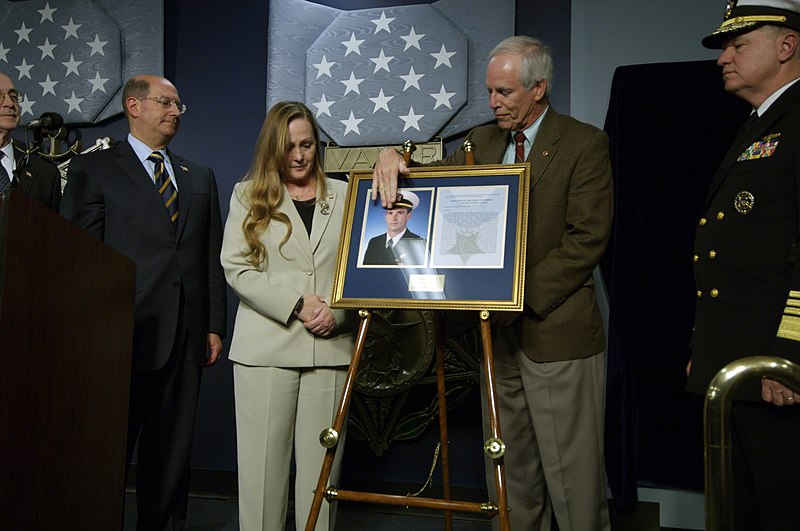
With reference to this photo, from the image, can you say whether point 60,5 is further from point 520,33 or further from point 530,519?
point 530,519

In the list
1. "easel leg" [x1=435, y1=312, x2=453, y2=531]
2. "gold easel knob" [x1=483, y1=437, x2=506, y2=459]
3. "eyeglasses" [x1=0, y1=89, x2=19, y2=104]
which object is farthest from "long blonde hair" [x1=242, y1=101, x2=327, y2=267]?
"eyeglasses" [x1=0, y1=89, x2=19, y2=104]

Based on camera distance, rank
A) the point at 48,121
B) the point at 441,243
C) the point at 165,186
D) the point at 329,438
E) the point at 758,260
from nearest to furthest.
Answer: the point at 758,260
the point at 329,438
the point at 441,243
the point at 165,186
the point at 48,121

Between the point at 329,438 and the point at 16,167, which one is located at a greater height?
the point at 16,167

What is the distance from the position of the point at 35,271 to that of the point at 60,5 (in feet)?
9.67

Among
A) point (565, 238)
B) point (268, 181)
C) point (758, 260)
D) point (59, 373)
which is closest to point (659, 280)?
point (565, 238)

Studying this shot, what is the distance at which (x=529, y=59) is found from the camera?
235 cm

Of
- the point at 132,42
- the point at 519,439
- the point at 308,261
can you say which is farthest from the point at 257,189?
the point at 132,42

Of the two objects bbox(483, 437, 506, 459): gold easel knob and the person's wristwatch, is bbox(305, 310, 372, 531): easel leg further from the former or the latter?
bbox(483, 437, 506, 459): gold easel knob

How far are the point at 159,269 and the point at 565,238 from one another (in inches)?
55.9

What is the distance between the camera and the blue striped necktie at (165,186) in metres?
2.86

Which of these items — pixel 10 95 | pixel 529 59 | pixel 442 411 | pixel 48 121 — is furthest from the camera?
pixel 48 121

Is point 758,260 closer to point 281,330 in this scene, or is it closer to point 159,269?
point 281,330

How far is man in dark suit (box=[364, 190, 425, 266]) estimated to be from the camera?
2.23 metres

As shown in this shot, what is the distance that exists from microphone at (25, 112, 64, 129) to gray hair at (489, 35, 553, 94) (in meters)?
2.53
